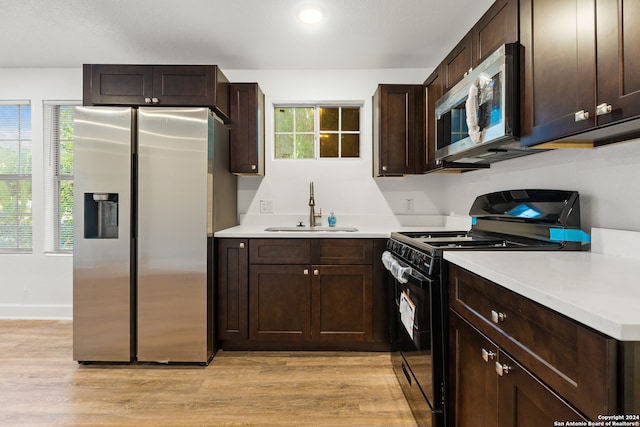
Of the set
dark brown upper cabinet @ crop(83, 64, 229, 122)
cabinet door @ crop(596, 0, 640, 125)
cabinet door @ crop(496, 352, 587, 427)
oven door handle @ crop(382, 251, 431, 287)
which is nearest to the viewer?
cabinet door @ crop(496, 352, 587, 427)

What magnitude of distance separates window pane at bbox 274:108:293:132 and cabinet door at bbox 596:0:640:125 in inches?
100

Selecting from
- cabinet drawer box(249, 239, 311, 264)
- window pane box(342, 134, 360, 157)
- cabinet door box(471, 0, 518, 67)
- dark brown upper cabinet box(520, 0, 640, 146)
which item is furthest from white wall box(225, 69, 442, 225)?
dark brown upper cabinet box(520, 0, 640, 146)

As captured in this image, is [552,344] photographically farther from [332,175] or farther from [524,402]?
[332,175]

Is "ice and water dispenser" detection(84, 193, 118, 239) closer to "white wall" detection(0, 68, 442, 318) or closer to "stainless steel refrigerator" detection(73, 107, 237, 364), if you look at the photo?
"stainless steel refrigerator" detection(73, 107, 237, 364)

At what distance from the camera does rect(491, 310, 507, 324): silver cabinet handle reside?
1.07 meters

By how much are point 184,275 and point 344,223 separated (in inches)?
58.8

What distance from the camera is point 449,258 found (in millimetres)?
1474

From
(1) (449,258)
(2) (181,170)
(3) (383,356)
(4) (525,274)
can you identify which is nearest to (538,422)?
(4) (525,274)

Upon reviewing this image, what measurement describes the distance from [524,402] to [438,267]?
66cm

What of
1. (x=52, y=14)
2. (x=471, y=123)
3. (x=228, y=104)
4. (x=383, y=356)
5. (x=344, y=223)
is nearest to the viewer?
(x=471, y=123)

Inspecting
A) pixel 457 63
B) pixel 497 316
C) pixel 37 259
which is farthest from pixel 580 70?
pixel 37 259

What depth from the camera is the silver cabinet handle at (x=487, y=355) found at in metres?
1.12

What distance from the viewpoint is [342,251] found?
2.58 metres

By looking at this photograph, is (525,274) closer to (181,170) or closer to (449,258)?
(449,258)
